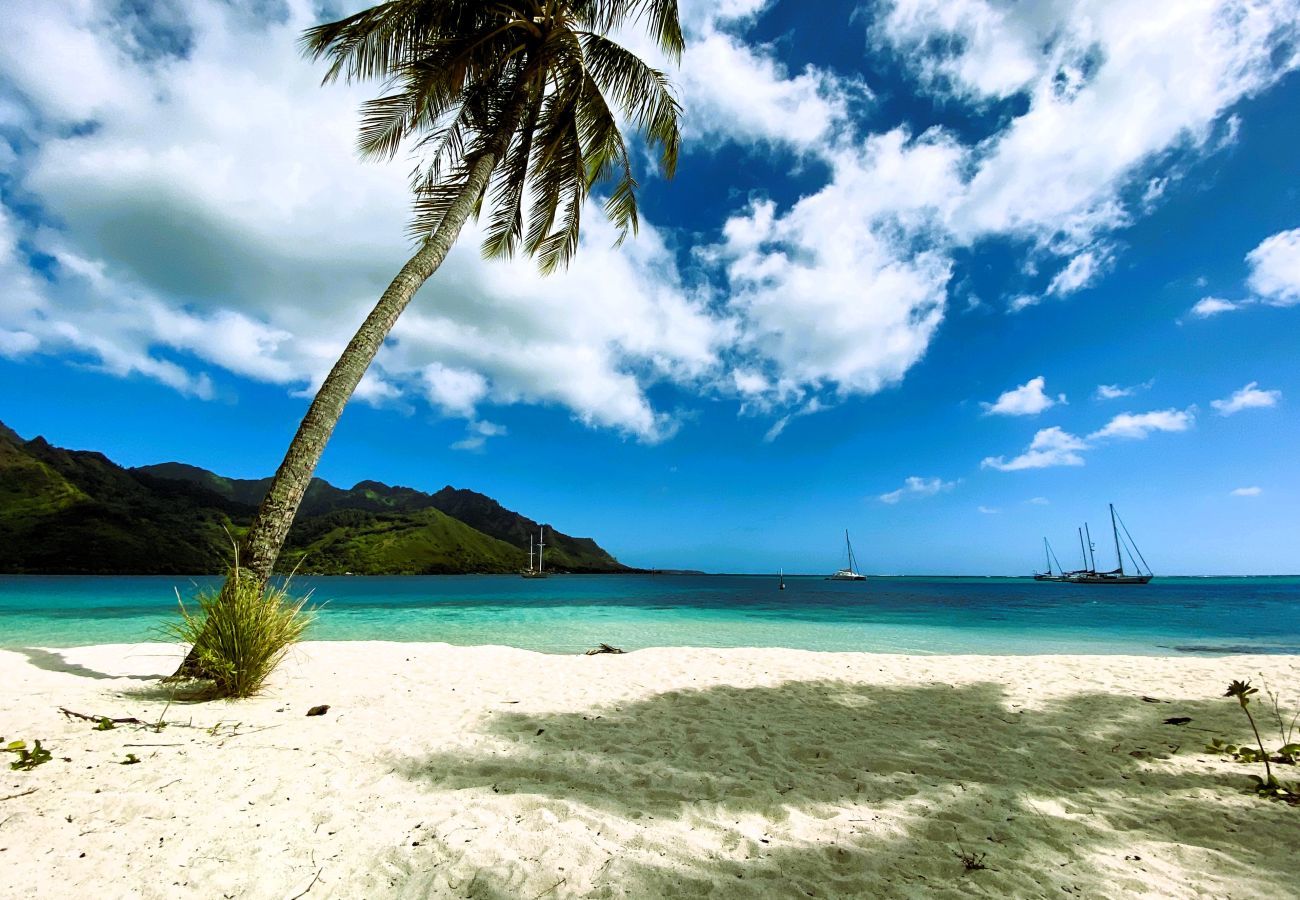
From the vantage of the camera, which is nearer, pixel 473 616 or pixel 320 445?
pixel 320 445

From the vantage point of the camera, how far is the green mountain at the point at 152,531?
6681 centimetres

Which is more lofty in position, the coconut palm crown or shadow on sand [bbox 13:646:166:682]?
the coconut palm crown

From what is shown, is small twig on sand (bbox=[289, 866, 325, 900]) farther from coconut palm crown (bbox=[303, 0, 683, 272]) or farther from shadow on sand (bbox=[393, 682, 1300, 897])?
coconut palm crown (bbox=[303, 0, 683, 272])

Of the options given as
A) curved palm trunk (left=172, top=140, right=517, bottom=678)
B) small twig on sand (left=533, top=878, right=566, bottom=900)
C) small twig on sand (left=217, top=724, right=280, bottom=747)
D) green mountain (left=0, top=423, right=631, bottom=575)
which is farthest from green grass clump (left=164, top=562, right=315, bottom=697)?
green mountain (left=0, top=423, right=631, bottom=575)

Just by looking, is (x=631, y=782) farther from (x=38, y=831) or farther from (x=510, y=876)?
(x=38, y=831)

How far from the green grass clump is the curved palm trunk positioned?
15cm

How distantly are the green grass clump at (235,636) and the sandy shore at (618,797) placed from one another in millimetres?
341

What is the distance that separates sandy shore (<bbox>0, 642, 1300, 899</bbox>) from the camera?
2.44 metres

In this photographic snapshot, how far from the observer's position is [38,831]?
262 centimetres

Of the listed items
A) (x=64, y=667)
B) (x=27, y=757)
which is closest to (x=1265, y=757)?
(x=27, y=757)

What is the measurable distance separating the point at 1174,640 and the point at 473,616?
24683mm

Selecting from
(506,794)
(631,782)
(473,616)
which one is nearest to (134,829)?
(506,794)

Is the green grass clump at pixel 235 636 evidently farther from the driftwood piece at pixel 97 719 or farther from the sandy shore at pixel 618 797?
the driftwood piece at pixel 97 719

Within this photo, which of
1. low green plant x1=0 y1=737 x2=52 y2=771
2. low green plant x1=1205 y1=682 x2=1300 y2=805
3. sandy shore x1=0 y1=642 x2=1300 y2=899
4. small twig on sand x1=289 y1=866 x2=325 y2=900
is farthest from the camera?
low green plant x1=1205 y1=682 x2=1300 y2=805
